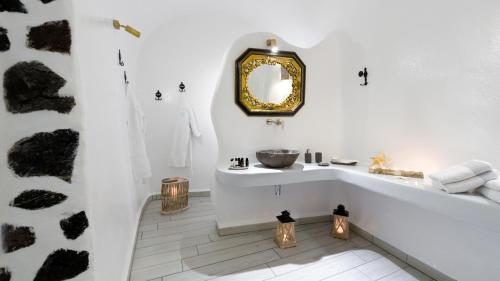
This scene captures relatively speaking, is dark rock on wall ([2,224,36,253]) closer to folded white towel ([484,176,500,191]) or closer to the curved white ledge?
the curved white ledge

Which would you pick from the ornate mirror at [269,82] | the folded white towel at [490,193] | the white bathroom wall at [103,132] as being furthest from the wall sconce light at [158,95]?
the folded white towel at [490,193]

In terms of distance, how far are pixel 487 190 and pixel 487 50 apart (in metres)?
0.84

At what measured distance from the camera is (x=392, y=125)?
1.96 meters

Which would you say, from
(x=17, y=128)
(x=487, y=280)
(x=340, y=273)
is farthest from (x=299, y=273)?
(x=17, y=128)

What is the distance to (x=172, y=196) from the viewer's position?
9.61 ft

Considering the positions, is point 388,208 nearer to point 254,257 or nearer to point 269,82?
point 254,257

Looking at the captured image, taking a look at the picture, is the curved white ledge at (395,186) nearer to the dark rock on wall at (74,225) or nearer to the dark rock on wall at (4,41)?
the dark rock on wall at (74,225)

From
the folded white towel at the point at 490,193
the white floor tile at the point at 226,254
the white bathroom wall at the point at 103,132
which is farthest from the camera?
the white floor tile at the point at 226,254

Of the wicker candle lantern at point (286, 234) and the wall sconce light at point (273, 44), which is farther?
the wall sconce light at point (273, 44)

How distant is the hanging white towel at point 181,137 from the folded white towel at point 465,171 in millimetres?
2862

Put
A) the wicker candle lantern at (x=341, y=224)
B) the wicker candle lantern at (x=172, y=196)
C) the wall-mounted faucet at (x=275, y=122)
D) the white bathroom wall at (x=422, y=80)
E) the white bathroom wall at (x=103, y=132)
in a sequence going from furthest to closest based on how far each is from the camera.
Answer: the wicker candle lantern at (x=172, y=196), the wall-mounted faucet at (x=275, y=122), the wicker candle lantern at (x=341, y=224), the white bathroom wall at (x=422, y=80), the white bathroom wall at (x=103, y=132)

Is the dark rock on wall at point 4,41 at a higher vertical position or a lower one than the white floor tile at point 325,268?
higher

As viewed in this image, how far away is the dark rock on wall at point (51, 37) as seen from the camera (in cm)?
73

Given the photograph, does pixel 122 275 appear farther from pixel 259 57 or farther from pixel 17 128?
pixel 259 57
